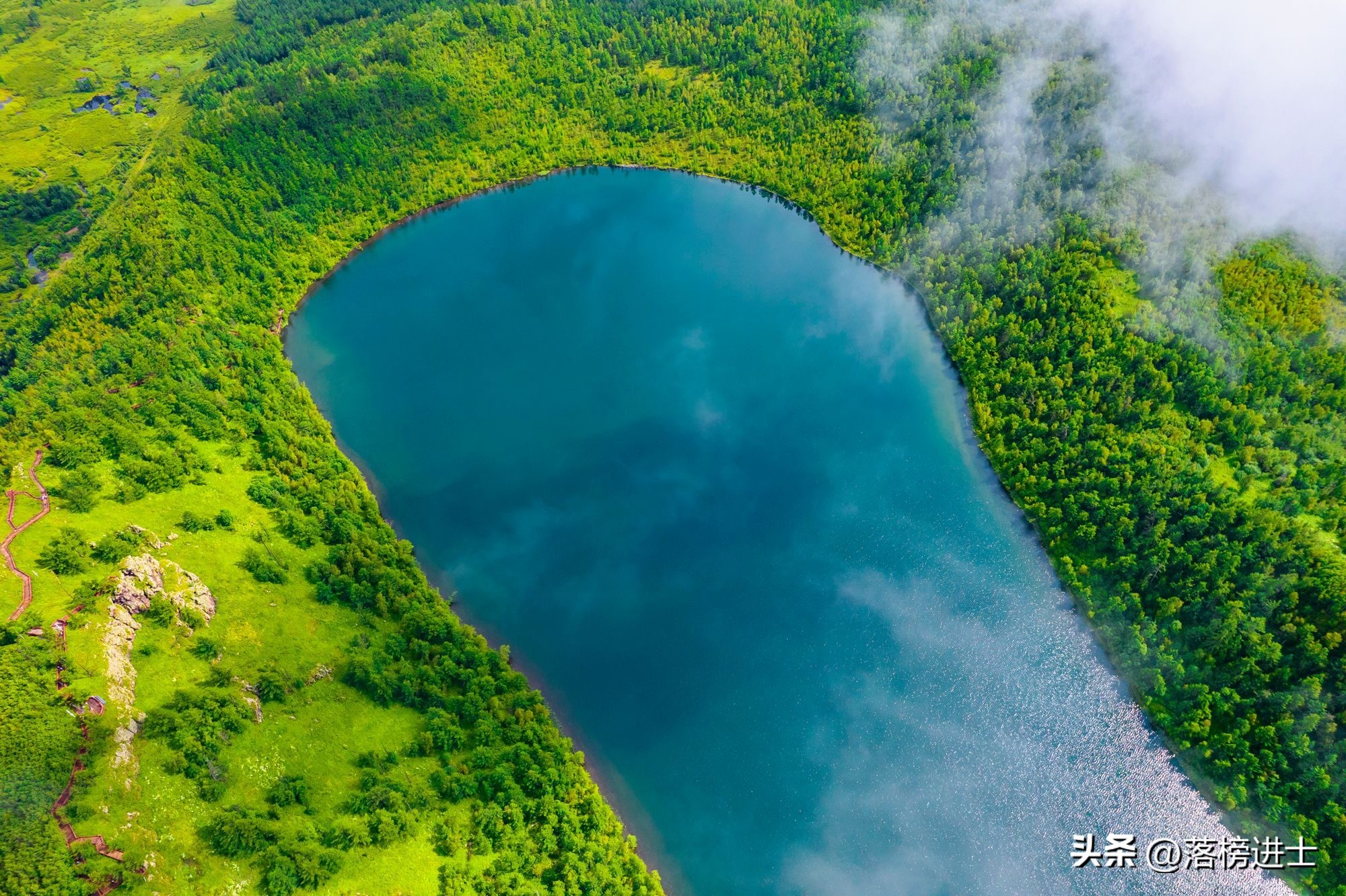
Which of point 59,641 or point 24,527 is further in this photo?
point 24,527

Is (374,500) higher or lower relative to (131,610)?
higher

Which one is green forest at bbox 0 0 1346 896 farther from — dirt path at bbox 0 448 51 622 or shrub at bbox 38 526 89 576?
dirt path at bbox 0 448 51 622

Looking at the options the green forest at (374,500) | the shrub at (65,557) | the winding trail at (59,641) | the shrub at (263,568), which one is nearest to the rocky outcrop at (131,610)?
the green forest at (374,500)

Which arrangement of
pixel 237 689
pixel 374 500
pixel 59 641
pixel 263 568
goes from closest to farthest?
1. pixel 59 641
2. pixel 237 689
3. pixel 263 568
4. pixel 374 500

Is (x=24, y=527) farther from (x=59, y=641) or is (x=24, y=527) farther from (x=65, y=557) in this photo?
(x=59, y=641)

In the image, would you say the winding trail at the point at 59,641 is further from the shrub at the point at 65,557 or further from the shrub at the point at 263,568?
the shrub at the point at 263,568

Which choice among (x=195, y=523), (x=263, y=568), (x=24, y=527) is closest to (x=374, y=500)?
(x=263, y=568)

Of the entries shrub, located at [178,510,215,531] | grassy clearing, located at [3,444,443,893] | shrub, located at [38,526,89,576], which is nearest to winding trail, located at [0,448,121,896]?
grassy clearing, located at [3,444,443,893]
